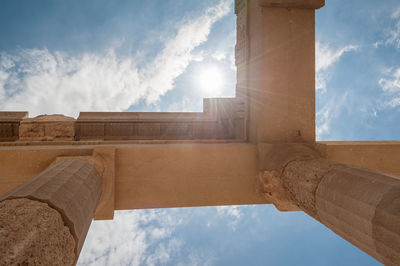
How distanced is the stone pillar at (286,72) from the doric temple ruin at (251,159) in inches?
1.0

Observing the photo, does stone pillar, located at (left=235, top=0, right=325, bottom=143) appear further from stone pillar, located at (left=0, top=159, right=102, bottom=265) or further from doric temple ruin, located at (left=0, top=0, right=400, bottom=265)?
stone pillar, located at (left=0, top=159, right=102, bottom=265)

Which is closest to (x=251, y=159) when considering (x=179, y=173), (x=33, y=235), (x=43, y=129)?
(x=179, y=173)

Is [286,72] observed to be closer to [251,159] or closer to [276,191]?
[251,159]

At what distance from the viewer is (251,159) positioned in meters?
4.97

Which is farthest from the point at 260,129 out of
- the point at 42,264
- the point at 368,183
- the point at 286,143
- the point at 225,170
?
the point at 42,264

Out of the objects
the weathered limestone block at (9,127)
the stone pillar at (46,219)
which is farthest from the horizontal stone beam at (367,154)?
the weathered limestone block at (9,127)

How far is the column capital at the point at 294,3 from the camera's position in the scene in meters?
4.93

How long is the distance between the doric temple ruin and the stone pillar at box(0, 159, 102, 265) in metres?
0.04

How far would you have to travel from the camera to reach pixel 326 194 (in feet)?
10.3

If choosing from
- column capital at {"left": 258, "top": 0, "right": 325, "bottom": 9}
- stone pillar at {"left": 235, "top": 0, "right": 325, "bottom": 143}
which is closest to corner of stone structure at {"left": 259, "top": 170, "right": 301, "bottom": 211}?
stone pillar at {"left": 235, "top": 0, "right": 325, "bottom": 143}

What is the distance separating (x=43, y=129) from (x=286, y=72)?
24.0 feet

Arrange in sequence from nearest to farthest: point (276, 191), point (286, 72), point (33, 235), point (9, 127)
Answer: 1. point (33, 235)
2. point (276, 191)
3. point (286, 72)
4. point (9, 127)

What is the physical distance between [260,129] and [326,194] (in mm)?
2193

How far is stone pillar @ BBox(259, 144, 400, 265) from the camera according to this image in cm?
229
